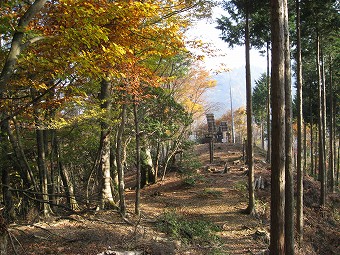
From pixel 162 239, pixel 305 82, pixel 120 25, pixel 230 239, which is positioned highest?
pixel 305 82

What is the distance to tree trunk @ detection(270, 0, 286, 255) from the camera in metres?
6.26

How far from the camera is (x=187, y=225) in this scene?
999 cm

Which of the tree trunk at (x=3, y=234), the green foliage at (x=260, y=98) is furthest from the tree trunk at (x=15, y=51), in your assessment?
the green foliage at (x=260, y=98)

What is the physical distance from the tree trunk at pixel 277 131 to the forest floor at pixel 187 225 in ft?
8.45

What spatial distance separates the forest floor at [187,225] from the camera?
22.5 feet

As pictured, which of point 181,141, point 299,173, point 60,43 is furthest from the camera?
point 181,141

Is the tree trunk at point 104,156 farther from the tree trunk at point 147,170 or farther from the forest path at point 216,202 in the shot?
the tree trunk at point 147,170

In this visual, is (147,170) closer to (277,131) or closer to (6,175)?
(6,175)

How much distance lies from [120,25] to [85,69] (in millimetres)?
1231

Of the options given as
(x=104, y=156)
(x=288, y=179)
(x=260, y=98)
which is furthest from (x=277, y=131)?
(x=260, y=98)

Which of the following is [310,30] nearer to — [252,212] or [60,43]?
[252,212]

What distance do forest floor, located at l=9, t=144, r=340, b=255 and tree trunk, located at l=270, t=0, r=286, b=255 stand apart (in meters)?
2.58

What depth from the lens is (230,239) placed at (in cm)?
972

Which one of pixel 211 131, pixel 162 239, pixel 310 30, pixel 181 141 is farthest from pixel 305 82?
pixel 162 239
